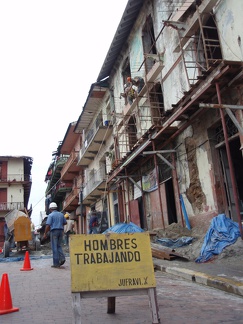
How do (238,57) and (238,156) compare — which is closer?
(238,57)

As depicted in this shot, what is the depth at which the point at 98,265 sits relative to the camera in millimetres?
3797

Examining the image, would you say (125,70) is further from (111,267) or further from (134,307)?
(111,267)

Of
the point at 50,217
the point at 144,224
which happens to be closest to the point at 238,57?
the point at 50,217

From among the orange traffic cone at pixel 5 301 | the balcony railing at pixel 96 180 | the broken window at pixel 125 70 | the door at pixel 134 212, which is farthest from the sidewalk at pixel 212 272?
the balcony railing at pixel 96 180

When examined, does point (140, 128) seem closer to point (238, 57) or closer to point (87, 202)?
point (238, 57)

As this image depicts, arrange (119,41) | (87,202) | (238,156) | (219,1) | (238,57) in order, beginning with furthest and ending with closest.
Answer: (87,202) → (119,41) → (238,156) → (219,1) → (238,57)

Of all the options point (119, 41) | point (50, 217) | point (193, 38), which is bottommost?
point (50, 217)

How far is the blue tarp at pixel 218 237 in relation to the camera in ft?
27.3

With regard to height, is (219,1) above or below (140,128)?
above

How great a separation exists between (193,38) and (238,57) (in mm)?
2915

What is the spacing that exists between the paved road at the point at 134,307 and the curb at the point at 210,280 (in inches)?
A: 4.4

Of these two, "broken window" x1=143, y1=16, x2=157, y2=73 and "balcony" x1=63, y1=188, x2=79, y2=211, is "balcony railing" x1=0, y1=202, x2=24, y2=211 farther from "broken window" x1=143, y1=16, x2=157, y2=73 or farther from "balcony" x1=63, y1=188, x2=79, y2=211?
"broken window" x1=143, y1=16, x2=157, y2=73

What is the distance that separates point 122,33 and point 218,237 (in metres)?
13.2

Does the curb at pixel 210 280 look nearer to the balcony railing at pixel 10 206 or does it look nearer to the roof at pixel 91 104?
the roof at pixel 91 104
